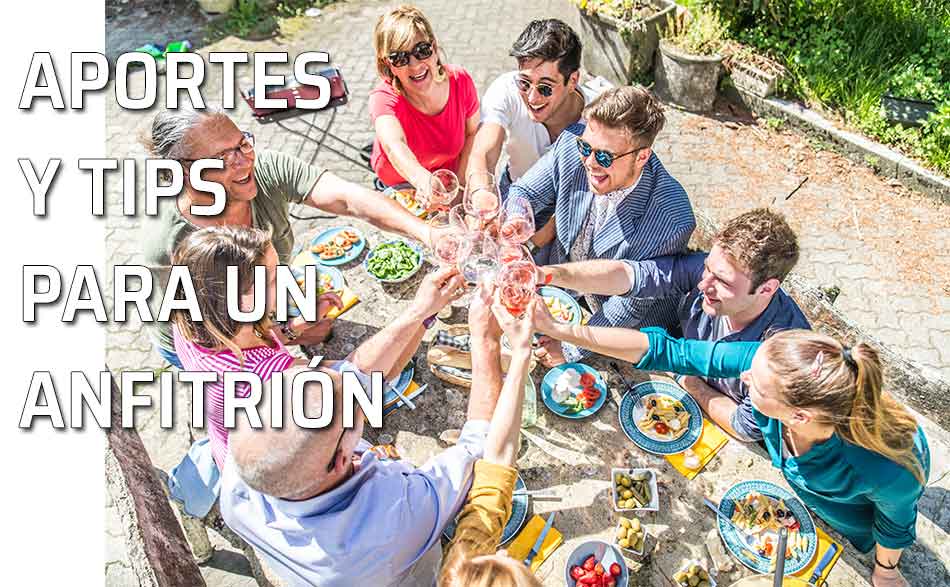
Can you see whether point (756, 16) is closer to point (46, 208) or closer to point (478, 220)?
point (478, 220)

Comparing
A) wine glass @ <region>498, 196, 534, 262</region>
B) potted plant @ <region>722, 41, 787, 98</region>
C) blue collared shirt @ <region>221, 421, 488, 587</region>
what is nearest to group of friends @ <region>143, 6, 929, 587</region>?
blue collared shirt @ <region>221, 421, 488, 587</region>

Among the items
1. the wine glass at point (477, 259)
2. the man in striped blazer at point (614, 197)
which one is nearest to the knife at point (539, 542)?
the man in striped blazer at point (614, 197)

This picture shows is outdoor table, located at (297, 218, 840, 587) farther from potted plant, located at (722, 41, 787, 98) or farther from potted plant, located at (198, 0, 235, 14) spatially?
potted plant, located at (198, 0, 235, 14)

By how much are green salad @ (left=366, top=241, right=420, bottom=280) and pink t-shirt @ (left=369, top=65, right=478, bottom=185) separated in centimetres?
72

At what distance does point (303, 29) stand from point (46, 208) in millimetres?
5201

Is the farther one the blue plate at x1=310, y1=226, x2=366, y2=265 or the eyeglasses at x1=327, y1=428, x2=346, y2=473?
the blue plate at x1=310, y1=226, x2=366, y2=265

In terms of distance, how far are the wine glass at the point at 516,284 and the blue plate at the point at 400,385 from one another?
2.67 ft

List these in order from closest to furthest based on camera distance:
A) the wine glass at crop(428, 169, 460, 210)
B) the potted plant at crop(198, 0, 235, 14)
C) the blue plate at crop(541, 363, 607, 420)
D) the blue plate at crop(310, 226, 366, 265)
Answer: the blue plate at crop(541, 363, 607, 420)
the wine glass at crop(428, 169, 460, 210)
the blue plate at crop(310, 226, 366, 265)
the potted plant at crop(198, 0, 235, 14)

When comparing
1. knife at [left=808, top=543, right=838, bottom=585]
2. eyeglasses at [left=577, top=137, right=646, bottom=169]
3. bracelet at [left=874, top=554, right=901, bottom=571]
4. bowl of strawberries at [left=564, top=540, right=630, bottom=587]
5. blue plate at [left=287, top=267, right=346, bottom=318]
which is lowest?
bowl of strawberries at [left=564, top=540, right=630, bottom=587]

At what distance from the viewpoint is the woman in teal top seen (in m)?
2.59

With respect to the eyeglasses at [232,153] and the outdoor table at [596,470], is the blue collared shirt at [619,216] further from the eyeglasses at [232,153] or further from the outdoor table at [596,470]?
the eyeglasses at [232,153]

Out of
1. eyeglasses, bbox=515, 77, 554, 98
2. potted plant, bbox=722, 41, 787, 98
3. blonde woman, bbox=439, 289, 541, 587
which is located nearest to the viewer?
blonde woman, bbox=439, 289, 541, 587

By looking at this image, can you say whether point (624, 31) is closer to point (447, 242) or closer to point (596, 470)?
point (447, 242)

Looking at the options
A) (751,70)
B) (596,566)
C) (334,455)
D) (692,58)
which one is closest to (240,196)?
(334,455)
